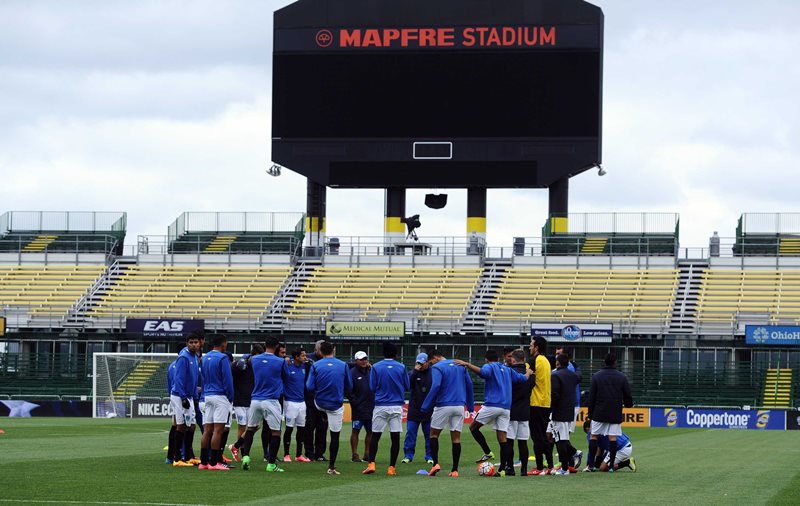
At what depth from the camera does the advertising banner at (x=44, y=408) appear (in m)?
51.2

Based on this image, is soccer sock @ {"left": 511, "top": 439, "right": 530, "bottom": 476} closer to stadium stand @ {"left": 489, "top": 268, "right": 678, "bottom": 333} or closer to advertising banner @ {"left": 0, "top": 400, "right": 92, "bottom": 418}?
advertising banner @ {"left": 0, "top": 400, "right": 92, "bottom": 418}

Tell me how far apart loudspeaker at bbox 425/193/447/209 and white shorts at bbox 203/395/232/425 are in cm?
3990

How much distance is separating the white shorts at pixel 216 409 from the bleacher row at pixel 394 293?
37.4 meters

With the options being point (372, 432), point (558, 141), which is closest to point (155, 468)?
point (372, 432)

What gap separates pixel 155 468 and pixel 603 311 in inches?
1550

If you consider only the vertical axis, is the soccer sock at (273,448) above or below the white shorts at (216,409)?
below

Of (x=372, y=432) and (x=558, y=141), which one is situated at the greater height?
(x=558, y=141)

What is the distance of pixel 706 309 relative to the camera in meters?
58.7

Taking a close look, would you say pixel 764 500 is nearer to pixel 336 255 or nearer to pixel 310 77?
pixel 310 77

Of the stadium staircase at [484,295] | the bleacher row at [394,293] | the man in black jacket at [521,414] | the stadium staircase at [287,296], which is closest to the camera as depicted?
the man in black jacket at [521,414]

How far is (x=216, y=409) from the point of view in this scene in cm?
2230

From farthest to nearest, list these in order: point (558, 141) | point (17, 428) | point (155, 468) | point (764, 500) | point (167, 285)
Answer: point (167, 285)
point (558, 141)
point (17, 428)
point (155, 468)
point (764, 500)

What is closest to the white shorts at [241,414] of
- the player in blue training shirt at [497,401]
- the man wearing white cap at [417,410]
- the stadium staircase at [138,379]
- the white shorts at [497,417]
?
the man wearing white cap at [417,410]

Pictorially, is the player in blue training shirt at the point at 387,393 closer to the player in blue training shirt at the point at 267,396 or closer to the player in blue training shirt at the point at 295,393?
the player in blue training shirt at the point at 267,396
